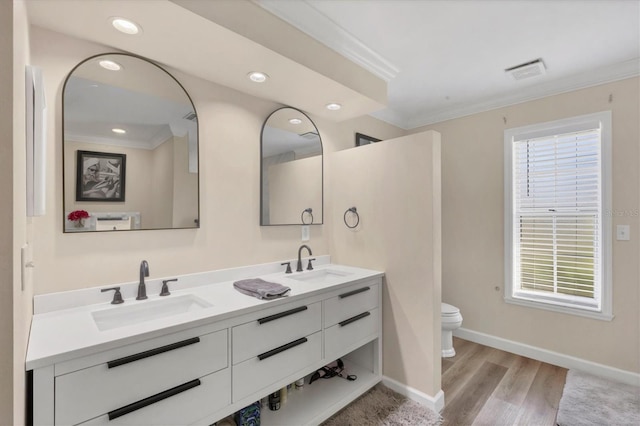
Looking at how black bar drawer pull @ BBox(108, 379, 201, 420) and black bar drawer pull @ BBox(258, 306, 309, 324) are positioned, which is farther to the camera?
black bar drawer pull @ BBox(258, 306, 309, 324)

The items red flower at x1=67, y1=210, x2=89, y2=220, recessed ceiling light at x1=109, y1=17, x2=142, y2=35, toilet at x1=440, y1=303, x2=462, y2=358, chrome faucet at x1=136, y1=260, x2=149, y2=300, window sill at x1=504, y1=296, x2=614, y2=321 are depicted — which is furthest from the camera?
toilet at x1=440, y1=303, x2=462, y2=358

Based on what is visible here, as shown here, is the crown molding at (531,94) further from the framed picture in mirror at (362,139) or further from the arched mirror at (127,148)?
the arched mirror at (127,148)

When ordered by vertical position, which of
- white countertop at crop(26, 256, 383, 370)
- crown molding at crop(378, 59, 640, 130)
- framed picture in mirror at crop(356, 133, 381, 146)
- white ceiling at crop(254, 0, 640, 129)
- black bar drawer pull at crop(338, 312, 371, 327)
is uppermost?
white ceiling at crop(254, 0, 640, 129)

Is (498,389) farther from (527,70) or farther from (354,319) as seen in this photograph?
(527,70)

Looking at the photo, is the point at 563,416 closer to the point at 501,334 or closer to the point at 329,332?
the point at 501,334

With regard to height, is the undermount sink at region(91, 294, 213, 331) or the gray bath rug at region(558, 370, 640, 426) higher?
the undermount sink at region(91, 294, 213, 331)

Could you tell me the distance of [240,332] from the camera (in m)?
1.46

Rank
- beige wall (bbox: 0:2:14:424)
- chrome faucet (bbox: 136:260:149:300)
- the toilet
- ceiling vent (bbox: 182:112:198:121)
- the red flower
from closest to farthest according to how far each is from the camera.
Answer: beige wall (bbox: 0:2:14:424) < the red flower < chrome faucet (bbox: 136:260:149:300) < ceiling vent (bbox: 182:112:198:121) < the toilet

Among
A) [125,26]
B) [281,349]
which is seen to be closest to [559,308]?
[281,349]

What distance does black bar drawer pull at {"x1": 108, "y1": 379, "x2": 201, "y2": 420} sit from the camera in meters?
1.10

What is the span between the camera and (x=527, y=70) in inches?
96.4

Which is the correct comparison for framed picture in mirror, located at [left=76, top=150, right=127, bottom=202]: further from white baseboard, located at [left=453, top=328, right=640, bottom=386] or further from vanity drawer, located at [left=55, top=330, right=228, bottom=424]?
white baseboard, located at [left=453, top=328, right=640, bottom=386]

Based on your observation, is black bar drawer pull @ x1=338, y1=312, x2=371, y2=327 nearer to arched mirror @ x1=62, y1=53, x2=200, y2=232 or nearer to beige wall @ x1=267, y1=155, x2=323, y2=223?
beige wall @ x1=267, y1=155, x2=323, y2=223

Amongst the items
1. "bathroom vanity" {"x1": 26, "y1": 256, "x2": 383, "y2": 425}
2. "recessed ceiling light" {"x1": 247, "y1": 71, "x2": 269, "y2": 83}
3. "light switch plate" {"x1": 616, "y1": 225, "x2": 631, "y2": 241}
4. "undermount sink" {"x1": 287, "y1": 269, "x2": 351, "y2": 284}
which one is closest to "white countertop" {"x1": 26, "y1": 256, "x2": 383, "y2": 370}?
"bathroom vanity" {"x1": 26, "y1": 256, "x2": 383, "y2": 425}
